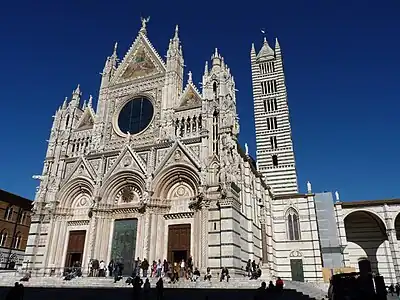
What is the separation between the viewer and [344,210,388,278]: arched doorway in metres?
28.8

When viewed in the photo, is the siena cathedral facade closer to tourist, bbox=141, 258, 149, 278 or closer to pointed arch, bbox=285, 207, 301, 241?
pointed arch, bbox=285, 207, 301, 241

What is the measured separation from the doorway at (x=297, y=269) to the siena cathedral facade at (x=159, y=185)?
11 centimetres

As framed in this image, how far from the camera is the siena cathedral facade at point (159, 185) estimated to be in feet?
65.4

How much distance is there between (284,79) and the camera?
132 feet

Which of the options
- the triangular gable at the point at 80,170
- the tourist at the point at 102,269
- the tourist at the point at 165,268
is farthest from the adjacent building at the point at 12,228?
the tourist at the point at 165,268

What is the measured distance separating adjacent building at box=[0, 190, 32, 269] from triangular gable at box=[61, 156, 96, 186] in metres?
12.2

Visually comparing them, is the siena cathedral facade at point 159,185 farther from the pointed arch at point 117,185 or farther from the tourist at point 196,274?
the tourist at point 196,274

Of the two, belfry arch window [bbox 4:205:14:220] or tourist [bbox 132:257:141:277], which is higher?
belfry arch window [bbox 4:205:14:220]

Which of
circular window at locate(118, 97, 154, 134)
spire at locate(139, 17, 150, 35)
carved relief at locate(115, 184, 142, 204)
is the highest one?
spire at locate(139, 17, 150, 35)

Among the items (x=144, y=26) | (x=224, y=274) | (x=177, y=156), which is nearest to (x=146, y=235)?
(x=177, y=156)

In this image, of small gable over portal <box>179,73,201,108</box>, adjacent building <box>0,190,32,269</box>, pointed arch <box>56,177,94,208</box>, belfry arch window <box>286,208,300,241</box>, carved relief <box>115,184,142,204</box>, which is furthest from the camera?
adjacent building <box>0,190,32,269</box>

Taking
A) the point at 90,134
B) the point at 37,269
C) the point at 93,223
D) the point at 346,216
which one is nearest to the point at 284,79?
the point at 346,216

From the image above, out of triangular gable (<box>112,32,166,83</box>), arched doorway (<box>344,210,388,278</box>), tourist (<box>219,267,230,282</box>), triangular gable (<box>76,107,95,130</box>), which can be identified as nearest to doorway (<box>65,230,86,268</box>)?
triangular gable (<box>76,107,95,130</box>)

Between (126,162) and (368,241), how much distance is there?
77.5 feet
